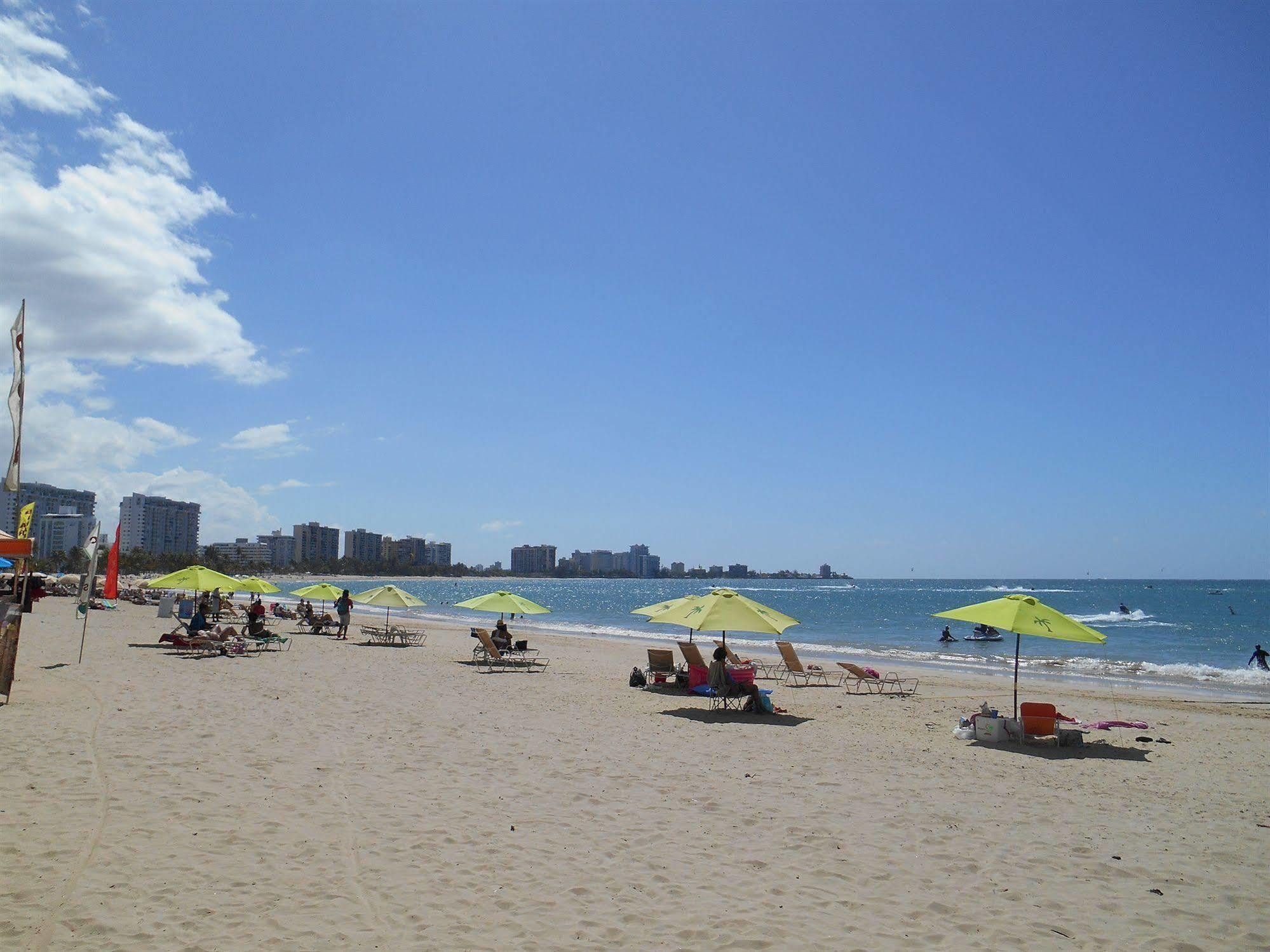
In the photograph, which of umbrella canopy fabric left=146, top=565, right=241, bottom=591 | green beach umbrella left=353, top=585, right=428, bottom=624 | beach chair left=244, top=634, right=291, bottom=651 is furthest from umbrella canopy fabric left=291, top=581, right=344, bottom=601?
umbrella canopy fabric left=146, top=565, right=241, bottom=591

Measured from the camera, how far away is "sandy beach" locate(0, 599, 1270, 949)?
4.38 meters

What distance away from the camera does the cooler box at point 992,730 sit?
33.9 ft

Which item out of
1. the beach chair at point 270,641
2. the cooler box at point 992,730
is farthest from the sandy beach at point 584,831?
the beach chair at point 270,641

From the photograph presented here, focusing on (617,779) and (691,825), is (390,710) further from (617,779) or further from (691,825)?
(691,825)

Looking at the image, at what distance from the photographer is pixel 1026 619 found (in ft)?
34.9

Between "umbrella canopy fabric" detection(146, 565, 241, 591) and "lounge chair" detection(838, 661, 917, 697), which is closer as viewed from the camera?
"lounge chair" detection(838, 661, 917, 697)

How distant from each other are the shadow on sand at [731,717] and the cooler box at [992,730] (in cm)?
236

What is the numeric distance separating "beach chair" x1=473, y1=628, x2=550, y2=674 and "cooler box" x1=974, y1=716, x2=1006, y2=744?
957 centimetres

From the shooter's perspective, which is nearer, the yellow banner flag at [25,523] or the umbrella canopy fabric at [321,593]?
the yellow banner flag at [25,523]

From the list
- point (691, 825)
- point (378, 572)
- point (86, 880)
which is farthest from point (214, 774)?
point (378, 572)

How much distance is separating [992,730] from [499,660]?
10745 mm

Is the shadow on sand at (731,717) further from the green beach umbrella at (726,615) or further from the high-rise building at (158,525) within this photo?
the high-rise building at (158,525)

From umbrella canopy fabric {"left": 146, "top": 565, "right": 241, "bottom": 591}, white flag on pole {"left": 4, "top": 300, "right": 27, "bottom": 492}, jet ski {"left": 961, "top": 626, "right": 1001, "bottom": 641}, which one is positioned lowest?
jet ski {"left": 961, "top": 626, "right": 1001, "bottom": 641}

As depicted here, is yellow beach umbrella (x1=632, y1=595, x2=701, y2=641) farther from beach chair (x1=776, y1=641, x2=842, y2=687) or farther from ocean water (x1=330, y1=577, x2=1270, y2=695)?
ocean water (x1=330, y1=577, x2=1270, y2=695)
